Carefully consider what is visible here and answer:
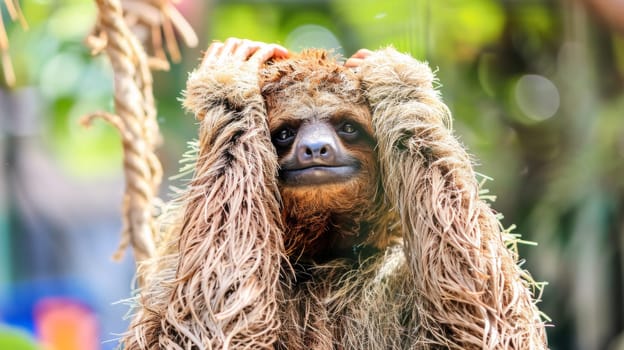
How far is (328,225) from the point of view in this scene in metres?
1.45

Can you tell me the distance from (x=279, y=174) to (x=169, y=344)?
1.23ft

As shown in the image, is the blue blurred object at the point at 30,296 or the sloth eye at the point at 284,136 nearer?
the sloth eye at the point at 284,136

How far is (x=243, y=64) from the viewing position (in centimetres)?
148

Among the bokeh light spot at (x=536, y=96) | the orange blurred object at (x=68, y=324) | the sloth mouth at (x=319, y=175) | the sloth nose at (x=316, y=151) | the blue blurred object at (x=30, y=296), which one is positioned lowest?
the orange blurred object at (x=68, y=324)

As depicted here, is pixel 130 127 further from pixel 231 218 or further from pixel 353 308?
pixel 353 308

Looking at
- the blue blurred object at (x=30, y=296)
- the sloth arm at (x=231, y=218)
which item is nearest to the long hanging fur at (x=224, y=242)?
the sloth arm at (x=231, y=218)

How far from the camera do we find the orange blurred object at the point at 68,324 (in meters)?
3.11

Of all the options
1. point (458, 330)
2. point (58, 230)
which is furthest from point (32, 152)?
point (458, 330)

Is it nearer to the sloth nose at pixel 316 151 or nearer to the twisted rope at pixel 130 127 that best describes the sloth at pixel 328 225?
the sloth nose at pixel 316 151

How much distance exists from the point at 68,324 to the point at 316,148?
2195mm

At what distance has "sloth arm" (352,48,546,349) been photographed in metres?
1.27

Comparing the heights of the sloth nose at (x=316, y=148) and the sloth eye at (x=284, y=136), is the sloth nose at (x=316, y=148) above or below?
below

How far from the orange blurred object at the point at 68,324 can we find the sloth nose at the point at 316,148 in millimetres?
2057

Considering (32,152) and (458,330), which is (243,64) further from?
(32,152)
